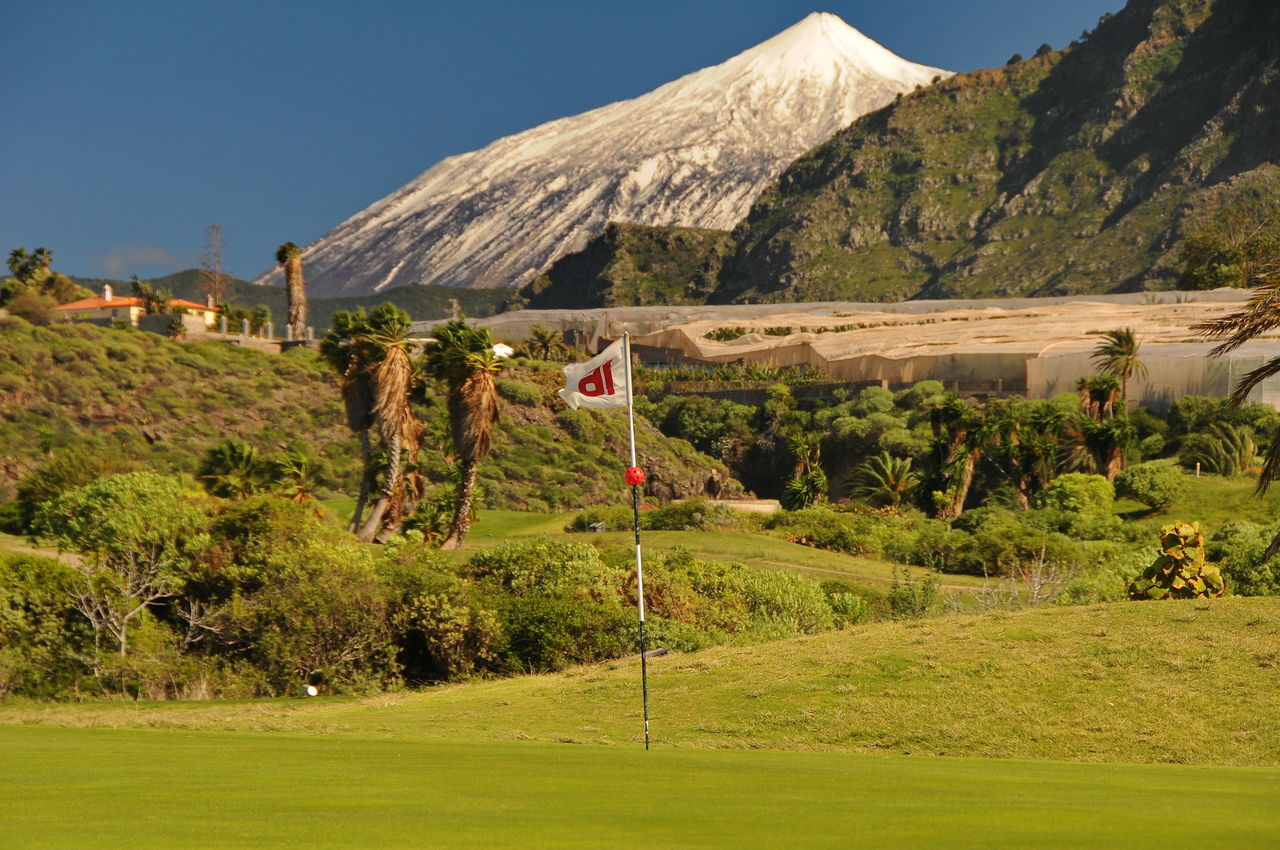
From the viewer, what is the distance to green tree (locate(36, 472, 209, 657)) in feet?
87.2

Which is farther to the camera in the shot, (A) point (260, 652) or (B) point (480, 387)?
(B) point (480, 387)

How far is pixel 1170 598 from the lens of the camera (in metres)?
25.9

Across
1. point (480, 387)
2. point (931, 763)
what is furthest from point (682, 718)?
point (480, 387)

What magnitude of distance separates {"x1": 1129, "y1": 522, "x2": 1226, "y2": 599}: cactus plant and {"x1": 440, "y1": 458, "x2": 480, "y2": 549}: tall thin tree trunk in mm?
22196

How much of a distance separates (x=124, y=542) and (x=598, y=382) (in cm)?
1531

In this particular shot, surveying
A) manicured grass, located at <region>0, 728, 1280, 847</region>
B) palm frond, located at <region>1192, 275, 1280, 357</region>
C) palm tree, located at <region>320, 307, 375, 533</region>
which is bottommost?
manicured grass, located at <region>0, 728, 1280, 847</region>

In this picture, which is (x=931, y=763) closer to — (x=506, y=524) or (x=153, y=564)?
(x=153, y=564)

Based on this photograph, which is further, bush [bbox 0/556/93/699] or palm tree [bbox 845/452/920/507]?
palm tree [bbox 845/452/920/507]

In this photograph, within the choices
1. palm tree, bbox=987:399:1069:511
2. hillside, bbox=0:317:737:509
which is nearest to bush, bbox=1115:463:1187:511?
palm tree, bbox=987:399:1069:511

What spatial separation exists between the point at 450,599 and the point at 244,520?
666cm

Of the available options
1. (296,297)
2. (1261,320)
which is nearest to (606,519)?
(1261,320)

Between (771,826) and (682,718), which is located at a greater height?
(771,826)

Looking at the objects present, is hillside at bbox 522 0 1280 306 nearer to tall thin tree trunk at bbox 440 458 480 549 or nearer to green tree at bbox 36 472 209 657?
tall thin tree trunk at bbox 440 458 480 549

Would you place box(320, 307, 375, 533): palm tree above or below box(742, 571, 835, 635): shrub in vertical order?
above
